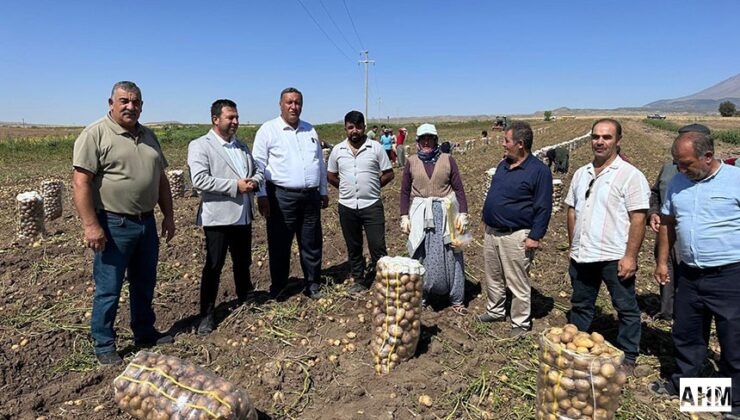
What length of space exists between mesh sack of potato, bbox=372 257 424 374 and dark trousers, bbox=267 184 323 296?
1.39m

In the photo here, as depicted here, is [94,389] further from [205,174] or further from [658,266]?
[658,266]

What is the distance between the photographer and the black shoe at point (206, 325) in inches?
166

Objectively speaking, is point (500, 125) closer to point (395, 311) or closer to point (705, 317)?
point (705, 317)

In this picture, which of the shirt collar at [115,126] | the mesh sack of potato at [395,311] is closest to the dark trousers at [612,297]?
the mesh sack of potato at [395,311]

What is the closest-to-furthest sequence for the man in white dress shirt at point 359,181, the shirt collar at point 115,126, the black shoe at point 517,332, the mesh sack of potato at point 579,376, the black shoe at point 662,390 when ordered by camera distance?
1. the mesh sack of potato at point 579,376
2. the black shoe at point 662,390
3. the shirt collar at point 115,126
4. the black shoe at point 517,332
5. the man in white dress shirt at point 359,181

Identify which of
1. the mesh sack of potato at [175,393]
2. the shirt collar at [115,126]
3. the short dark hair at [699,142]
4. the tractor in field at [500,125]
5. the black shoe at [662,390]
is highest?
the tractor in field at [500,125]

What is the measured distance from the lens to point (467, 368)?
3506 millimetres

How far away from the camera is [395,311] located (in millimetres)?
3400

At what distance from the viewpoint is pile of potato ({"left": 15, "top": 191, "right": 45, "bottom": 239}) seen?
22.5 ft

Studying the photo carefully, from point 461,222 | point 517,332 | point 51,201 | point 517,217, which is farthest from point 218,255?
point 51,201

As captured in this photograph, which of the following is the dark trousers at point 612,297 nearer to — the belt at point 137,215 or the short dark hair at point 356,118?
the short dark hair at point 356,118

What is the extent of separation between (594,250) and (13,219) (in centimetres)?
1029

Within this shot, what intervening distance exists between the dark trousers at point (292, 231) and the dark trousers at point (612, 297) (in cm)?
254

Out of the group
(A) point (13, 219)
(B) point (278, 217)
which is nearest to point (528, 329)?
(B) point (278, 217)
